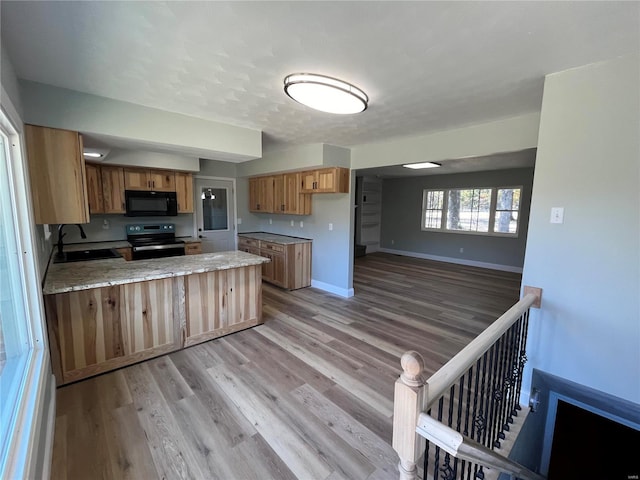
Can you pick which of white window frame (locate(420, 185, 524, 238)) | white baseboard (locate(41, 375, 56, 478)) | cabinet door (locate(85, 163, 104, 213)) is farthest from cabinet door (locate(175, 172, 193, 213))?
white window frame (locate(420, 185, 524, 238))

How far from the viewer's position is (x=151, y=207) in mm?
4680

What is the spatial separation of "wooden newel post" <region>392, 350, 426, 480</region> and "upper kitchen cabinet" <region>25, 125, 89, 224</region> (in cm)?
281

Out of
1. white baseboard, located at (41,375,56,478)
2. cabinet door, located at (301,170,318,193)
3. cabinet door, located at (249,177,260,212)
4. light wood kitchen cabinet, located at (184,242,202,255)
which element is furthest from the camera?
cabinet door, located at (249,177,260,212)

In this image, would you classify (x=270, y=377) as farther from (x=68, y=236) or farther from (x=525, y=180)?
(x=525, y=180)

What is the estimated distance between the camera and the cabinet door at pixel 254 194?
6012mm

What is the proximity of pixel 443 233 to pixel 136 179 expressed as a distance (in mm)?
7272

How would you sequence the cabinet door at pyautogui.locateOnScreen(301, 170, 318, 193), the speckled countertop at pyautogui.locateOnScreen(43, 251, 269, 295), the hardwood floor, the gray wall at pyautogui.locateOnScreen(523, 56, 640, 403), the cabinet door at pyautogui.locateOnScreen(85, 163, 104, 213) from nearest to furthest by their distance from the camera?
the hardwood floor < the gray wall at pyautogui.locateOnScreen(523, 56, 640, 403) < the speckled countertop at pyautogui.locateOnScreen(43, 251, 269, 295) < the cabinet door at pyautogui.locateOnScreen(85, 163, 104, 213) < the cabinet door at pyautogui.locateOnScreen(301, 170, 318, 193)

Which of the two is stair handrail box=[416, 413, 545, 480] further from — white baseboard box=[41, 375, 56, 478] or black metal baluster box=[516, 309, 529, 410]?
white baseboard box=[41, 375, 56, 478]

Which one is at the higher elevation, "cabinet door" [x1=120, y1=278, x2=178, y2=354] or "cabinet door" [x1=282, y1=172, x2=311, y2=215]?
"cabinet door" [x1=282, y1=172, x2=311, y2=215]

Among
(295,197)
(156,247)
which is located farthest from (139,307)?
(295,197)

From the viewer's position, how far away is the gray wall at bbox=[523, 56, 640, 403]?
1.79 m

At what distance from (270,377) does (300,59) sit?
251 cm

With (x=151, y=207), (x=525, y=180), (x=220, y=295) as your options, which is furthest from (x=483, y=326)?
(x=151, y=207)

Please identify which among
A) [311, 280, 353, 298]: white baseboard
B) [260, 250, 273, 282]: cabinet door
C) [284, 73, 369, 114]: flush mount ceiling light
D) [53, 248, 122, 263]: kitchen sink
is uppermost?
[284, 73, 369, 114]: flush mount ceiling light
